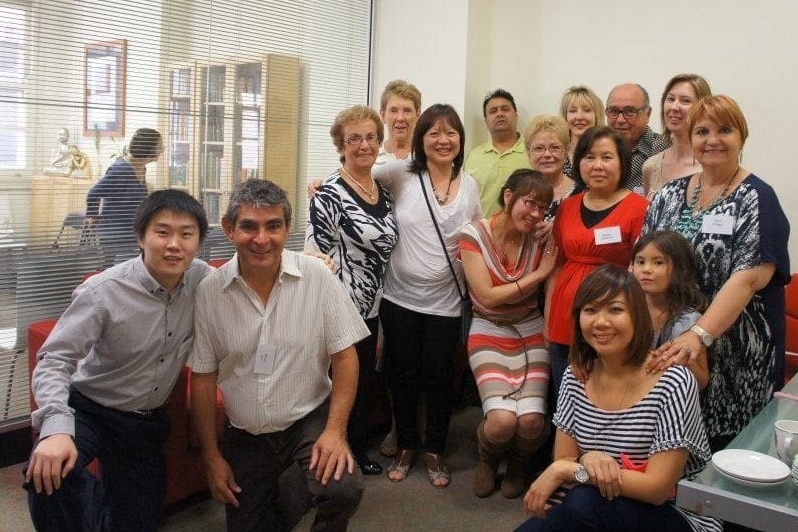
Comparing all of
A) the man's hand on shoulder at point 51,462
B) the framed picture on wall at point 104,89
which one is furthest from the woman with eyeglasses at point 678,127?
the framed picture on wall at point 104,89

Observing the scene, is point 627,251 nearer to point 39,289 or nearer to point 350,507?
point 350,507

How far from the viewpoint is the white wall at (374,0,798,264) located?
12.0 ft

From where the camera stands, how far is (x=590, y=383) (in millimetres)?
1918

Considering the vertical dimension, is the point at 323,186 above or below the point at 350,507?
above

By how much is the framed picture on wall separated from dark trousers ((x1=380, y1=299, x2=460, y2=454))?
1.64m

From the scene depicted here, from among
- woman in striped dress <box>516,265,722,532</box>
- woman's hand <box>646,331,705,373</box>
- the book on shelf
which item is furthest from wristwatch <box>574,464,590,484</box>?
the book on shelf

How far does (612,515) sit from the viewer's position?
174 centimetres

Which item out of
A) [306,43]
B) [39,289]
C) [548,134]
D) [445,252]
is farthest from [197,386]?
[306,43]

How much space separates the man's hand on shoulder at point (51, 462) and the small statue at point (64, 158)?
1759mm

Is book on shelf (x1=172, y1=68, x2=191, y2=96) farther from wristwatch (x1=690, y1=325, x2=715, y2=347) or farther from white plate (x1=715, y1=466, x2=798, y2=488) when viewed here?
white plate (x1=715, y1=466, x2=798, y2=488)

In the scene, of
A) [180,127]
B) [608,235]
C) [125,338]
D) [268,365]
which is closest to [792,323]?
[608,235]

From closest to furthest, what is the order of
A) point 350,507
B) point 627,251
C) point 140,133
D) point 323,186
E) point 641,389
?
Result: 1. point 641,389
2. point 350,507
3. point 627,251
4. point 323,186
5. point 140,133

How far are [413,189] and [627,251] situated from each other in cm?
92

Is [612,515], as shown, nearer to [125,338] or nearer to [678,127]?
[125,338]
